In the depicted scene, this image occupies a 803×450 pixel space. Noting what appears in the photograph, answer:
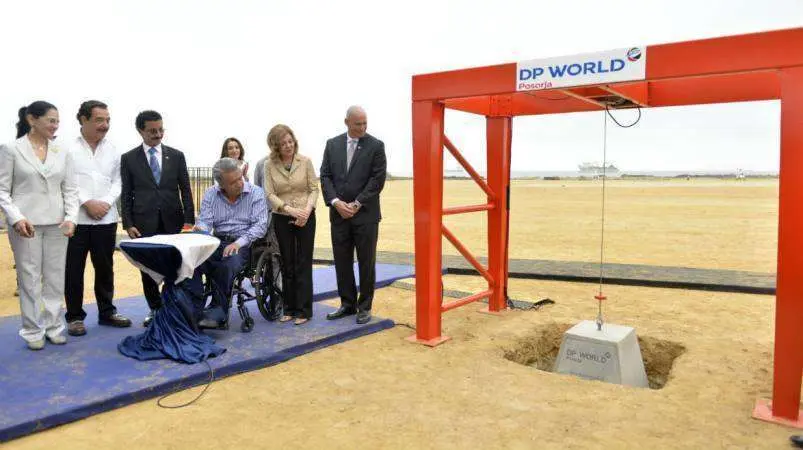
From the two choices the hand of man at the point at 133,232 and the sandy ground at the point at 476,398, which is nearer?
the sandy ground at the point at 476,398

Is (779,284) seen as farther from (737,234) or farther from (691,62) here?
(737,234)

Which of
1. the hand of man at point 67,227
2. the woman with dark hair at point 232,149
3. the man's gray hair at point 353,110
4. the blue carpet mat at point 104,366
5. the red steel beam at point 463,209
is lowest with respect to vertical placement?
the blue carpet mat at point 104,366

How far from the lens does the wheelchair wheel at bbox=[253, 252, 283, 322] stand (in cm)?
523

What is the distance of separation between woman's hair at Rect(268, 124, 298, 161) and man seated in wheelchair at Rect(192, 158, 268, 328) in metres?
0.33

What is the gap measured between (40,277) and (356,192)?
250 cm

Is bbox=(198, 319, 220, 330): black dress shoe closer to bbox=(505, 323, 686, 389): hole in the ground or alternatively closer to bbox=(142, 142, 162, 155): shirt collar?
bbox=(142, 142, 162, 155): shirt collar

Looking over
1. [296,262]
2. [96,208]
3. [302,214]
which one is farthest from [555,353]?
[96,208]

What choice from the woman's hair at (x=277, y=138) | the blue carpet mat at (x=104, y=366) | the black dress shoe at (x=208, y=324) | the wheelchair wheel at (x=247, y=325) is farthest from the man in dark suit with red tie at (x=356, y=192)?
the black dress shoe at (x=208, y=324)

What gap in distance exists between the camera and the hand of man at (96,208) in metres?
4.76

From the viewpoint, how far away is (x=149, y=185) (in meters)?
5.08

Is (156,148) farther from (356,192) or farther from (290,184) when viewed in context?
(356,192)

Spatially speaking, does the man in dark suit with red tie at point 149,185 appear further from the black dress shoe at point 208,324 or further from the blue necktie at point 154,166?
the black dress shoe at point 208,324

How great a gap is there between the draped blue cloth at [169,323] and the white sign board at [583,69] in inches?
108

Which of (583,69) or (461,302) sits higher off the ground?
(583,69)
